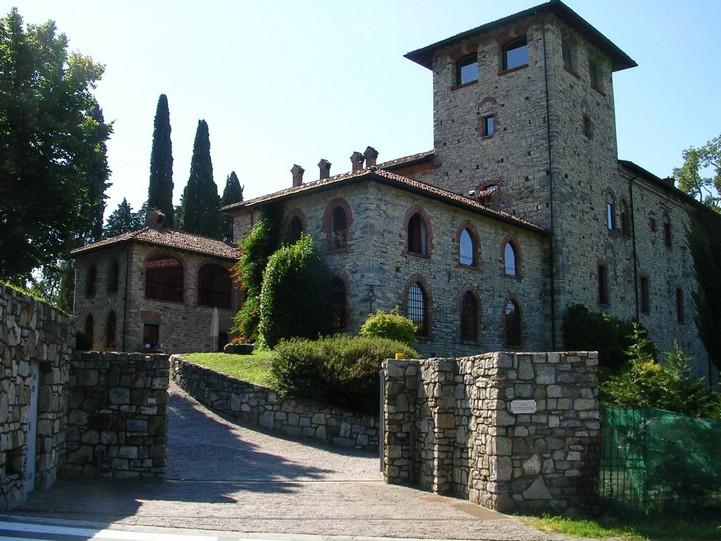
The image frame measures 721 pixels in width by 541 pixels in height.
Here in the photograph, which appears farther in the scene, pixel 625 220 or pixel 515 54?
pixel 625 220

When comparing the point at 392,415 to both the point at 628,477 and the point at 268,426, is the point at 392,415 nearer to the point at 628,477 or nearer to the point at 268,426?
the point at 628,477

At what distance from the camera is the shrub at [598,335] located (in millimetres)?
28984

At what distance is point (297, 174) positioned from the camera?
34156mm

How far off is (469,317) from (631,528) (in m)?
18.4

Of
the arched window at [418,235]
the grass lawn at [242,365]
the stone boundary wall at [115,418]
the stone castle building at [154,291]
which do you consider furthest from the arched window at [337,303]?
the stone boundary wall at [115,418]

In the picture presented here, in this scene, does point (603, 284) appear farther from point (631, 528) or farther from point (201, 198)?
point (631, 528)

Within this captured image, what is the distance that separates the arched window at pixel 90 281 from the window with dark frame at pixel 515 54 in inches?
822

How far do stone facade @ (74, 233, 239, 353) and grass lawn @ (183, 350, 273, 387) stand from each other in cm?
806

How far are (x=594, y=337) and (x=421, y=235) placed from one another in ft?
28.6

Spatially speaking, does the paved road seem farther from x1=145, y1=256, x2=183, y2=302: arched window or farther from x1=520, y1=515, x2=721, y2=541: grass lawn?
x1=145, y1=256, x2=183, y2=302: arched window

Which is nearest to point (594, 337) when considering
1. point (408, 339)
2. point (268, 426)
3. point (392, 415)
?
point (408, 339)

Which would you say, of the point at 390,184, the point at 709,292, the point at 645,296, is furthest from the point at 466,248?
the point at 645,296

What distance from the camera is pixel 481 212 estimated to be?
27.5 meters

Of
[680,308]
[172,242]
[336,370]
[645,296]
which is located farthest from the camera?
[680,308]
